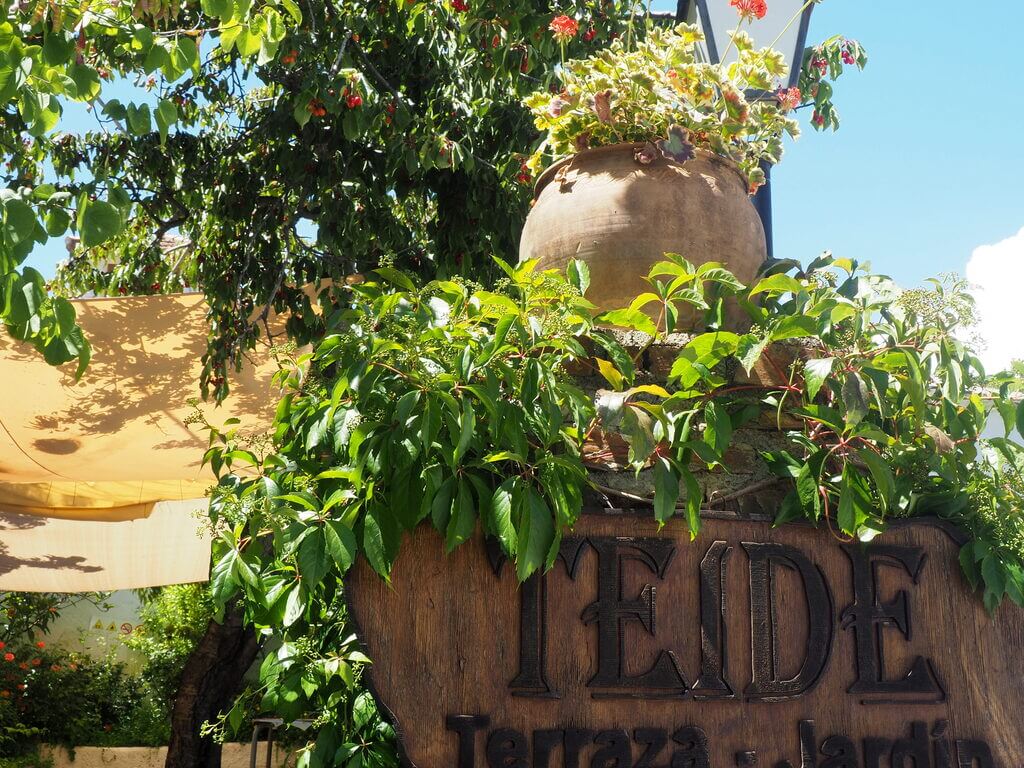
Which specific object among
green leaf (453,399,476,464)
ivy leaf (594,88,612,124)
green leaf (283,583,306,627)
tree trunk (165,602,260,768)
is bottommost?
Answer: tree trunk (165,602,260,768)

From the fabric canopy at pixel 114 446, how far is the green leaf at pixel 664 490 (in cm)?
244

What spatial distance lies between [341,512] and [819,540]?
83cm

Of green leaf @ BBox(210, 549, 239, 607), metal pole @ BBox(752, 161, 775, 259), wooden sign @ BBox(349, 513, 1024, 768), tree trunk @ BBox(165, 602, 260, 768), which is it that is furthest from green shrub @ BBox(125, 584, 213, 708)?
wooden sign @ BBox(349, 513, 1024, 768)

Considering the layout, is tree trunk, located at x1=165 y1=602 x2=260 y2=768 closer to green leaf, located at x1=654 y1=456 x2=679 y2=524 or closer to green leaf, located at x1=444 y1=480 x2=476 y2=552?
green leaf, located at x1=444 y1=480 x2=476 y2=552

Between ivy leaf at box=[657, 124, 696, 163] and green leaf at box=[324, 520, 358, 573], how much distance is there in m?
0.93

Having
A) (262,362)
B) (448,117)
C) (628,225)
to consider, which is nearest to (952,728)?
(628,225)

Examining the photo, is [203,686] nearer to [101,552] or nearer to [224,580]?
[101,552]

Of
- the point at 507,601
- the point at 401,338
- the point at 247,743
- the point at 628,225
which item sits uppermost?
the point at 628,225

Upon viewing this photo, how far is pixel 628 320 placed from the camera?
5.27 ft

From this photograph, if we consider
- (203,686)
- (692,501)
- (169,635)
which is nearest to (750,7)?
(692,501)

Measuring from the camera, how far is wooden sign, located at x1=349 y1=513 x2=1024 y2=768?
4.94 feet

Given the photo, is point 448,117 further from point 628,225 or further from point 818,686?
point 818,686

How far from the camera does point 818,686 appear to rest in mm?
1625

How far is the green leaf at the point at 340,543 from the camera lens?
1.43 metres
